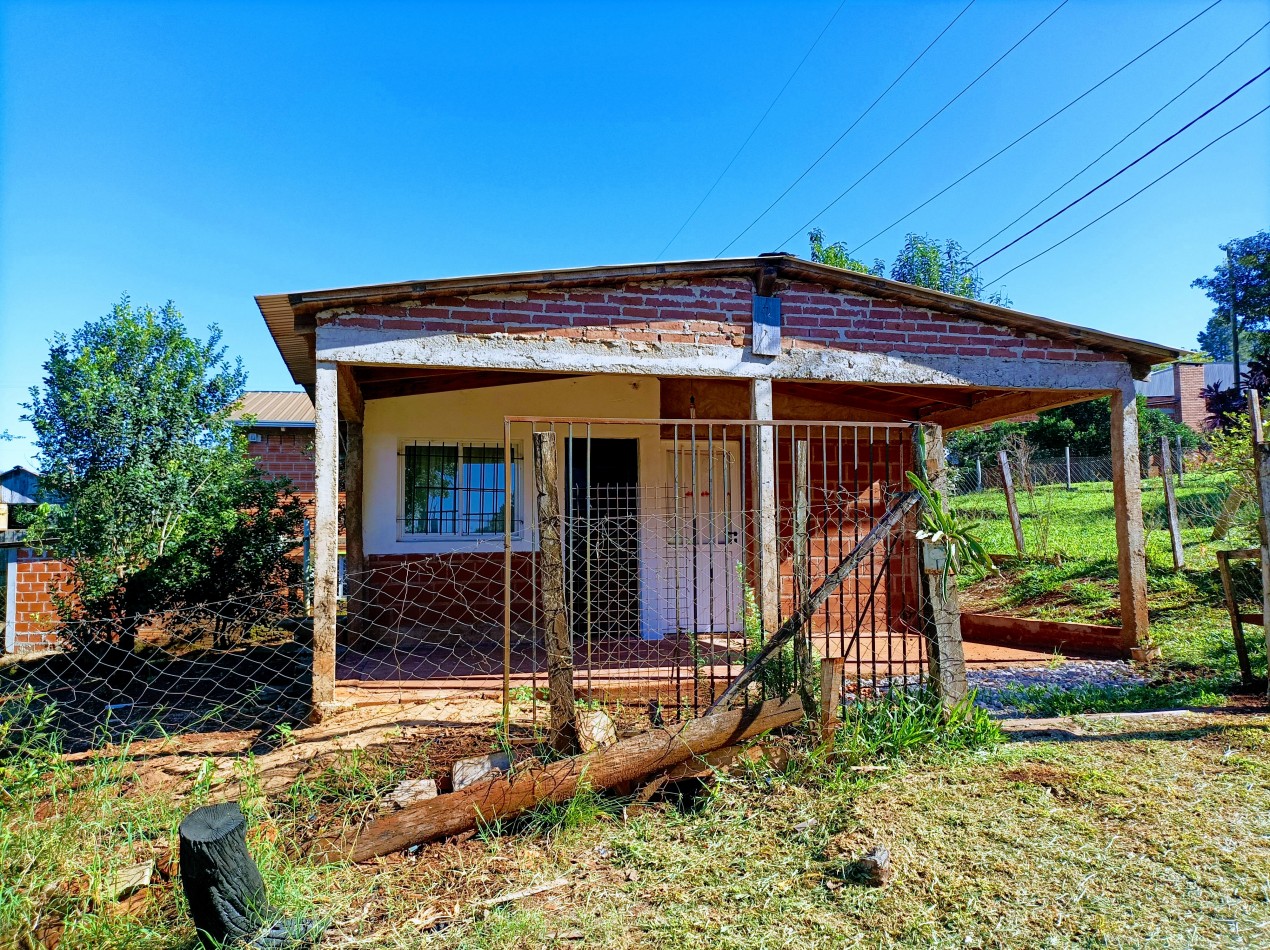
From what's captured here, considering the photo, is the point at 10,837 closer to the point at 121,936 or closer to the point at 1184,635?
the point at 121,936

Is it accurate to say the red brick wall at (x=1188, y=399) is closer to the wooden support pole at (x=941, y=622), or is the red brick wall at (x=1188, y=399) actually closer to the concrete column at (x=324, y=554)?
the wooden support pole at (x=941, y=622)

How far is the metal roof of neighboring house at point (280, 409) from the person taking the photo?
13.3 metres

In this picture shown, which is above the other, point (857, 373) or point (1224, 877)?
point (857, 373)

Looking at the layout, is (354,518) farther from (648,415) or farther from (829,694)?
(829,694)

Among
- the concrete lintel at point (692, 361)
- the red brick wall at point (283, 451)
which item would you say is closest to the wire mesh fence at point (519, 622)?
the concrete lintel at point (692, 361)

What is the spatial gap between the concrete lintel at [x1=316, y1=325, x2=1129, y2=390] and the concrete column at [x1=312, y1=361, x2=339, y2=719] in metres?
0.57

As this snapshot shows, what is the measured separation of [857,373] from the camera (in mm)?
6367

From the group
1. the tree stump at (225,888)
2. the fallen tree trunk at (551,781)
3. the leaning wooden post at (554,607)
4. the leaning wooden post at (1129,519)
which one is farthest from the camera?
the leaning wooden post at (1129,519)

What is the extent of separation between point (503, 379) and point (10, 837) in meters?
5.78

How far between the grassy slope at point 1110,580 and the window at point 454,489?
6.89 metres

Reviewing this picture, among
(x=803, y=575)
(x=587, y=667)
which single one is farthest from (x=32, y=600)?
(x=803, y=575)

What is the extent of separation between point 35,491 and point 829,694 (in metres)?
9.56

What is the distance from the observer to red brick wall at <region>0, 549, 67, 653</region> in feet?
26.6

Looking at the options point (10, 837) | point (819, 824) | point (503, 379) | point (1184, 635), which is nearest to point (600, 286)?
point (503, 379)
